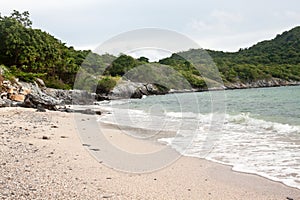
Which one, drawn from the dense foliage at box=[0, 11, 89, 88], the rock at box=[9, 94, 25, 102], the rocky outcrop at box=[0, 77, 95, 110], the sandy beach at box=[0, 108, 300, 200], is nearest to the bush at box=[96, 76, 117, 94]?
the dense foliage at box=[0, 11, 89, 88]

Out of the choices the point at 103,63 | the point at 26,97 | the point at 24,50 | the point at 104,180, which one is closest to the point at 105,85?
the point at 103,63

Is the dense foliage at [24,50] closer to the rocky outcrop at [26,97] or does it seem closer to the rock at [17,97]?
the rocky outcrop at [26,97]

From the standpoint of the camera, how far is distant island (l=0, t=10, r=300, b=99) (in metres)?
32.4

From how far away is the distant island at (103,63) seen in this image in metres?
32.4

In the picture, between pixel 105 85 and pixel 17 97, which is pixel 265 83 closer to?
pixel 105 85

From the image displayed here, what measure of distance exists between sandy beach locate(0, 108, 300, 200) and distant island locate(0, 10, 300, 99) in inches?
210

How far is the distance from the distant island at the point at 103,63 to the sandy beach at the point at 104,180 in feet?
17.5

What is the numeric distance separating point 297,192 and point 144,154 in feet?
13.7

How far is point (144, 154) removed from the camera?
8484mm

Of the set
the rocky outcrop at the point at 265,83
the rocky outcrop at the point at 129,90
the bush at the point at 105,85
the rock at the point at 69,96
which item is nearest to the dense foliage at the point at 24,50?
the rock at the point at 69,96

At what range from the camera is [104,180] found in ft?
18.1

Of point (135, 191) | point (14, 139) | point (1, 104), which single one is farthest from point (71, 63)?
point (135, 191)

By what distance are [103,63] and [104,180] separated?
148 ft

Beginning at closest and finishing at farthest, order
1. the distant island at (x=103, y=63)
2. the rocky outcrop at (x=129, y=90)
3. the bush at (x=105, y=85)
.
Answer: the distant island at (x=103, y=63)
the bush at (x=105, y=85)
the rocky outcrop at (x=129, y=90)
